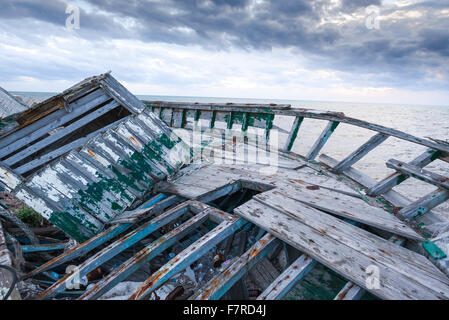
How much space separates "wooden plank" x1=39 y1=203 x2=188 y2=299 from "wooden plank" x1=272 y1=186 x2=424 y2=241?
130cm

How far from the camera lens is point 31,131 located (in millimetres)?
2967

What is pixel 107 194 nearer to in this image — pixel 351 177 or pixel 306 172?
pixel 306 172

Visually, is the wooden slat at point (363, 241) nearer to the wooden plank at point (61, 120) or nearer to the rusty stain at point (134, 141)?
the rusty stain at point (134, 141)

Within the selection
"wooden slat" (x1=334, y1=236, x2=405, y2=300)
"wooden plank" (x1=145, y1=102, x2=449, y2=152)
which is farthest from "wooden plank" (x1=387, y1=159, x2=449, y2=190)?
"wooden slat" (x1=334, y1=236, x2=405, y2=300)

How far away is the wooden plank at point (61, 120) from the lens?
2867mm

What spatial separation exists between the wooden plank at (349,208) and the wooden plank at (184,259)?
0.85m

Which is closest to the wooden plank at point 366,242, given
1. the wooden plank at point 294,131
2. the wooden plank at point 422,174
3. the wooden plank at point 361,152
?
the wooden plank at point 422,174

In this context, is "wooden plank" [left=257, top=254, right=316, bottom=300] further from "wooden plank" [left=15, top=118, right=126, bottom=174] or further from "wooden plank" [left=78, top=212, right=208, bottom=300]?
"wooden plank" [left=15, top=118, right=126, bottom=174]

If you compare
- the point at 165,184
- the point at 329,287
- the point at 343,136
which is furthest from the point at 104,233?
the point at 343,136

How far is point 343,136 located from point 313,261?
2476cm

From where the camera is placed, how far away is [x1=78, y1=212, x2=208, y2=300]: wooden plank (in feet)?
6.07

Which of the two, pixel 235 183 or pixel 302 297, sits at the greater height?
pixel 235 183
